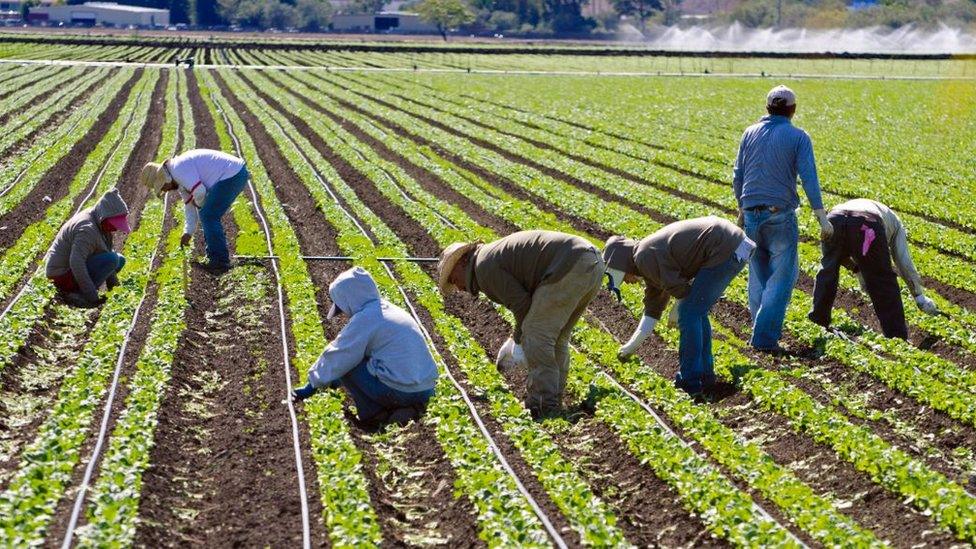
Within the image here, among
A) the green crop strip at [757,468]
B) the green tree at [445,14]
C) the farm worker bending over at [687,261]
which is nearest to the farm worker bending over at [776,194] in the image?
the farm worker bending over at [687,261]

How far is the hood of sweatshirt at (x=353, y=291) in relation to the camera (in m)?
8.82

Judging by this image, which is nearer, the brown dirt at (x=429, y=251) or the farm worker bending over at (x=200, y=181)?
the brown dirt at (x=429, y=251)


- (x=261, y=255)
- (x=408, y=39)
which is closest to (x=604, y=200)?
(x=261, y=255)

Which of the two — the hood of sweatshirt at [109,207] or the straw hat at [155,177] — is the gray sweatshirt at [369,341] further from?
the straw hat at [155,177]

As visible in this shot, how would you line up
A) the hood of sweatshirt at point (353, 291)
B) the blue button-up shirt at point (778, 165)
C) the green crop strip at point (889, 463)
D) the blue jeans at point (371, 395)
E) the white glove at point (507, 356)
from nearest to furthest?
the green crop strip at point (889, 463) < the hood of sweatshirt at point (353, 291) < the blue jeans at point (371, 395) < the white glove at point (507, 356) < the blue button-up shirt at point (778, 165)

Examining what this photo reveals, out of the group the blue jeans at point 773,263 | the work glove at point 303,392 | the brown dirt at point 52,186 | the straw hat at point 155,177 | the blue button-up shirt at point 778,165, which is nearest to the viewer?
the work glove at point 303,392

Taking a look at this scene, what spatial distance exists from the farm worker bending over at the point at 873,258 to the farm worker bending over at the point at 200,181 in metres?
6.51

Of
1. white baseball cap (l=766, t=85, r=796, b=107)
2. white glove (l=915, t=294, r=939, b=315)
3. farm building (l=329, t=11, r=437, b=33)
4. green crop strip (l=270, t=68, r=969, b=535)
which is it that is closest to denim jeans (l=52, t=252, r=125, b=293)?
green crop strip (l=270, t=68, r=969, b=535)

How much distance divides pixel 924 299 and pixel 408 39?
117513mm

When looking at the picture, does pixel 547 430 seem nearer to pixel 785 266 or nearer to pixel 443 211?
pixel 785 266

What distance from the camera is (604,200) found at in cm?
2181

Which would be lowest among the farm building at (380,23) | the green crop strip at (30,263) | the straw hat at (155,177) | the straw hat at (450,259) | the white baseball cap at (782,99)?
the farm building at (380,23)

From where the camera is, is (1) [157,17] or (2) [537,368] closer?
(2) [537,368]

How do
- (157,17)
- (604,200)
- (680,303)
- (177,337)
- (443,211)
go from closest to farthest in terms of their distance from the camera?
(680,303) → (177,337) → (443,211) → (604,200) → (157,17)
